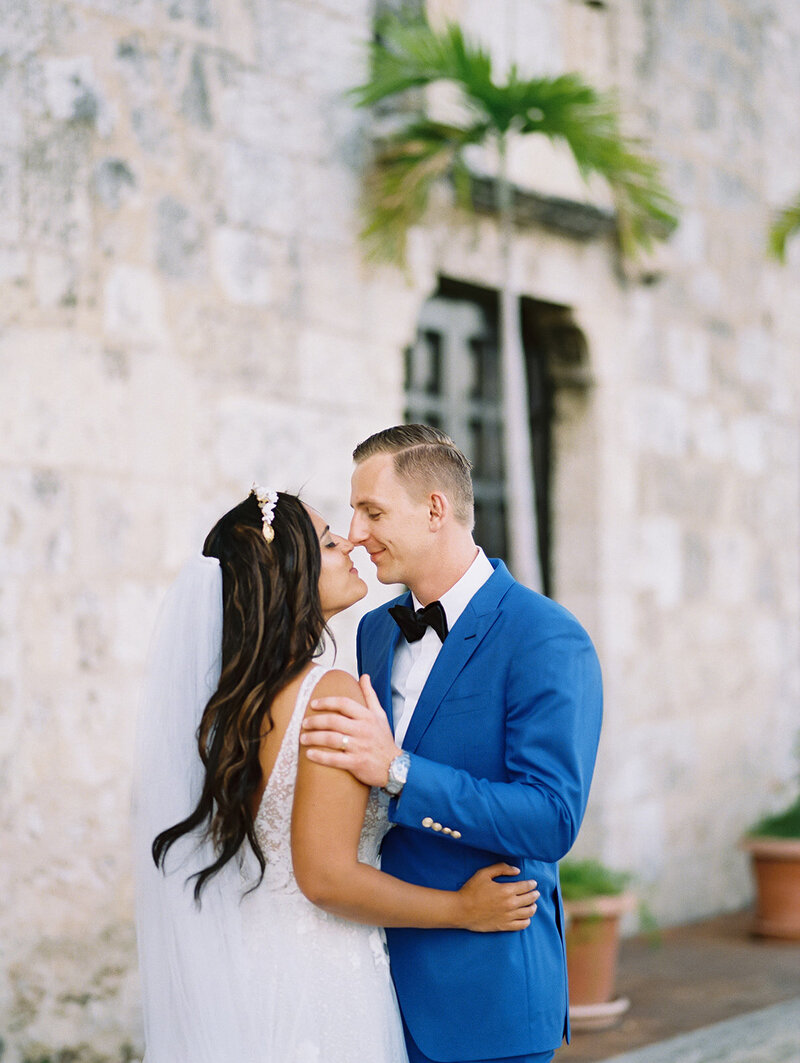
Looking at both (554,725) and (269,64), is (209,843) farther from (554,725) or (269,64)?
(269,64)

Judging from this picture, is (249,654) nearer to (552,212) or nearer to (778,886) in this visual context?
(552,212)

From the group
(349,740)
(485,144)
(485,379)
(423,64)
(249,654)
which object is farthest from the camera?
(485,379)

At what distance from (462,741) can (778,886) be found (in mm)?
4942

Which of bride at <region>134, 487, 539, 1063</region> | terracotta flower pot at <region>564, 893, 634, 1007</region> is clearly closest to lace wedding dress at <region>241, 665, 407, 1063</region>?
bride at <region>134, 487, 539, 1063</region>

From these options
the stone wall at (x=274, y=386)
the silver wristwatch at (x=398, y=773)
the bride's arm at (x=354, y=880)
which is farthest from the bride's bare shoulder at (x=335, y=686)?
the stone wall at (x=274, y=386)

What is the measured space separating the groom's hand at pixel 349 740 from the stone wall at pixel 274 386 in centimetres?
229

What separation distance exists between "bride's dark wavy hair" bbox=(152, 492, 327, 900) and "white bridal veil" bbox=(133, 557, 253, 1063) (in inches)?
1.5

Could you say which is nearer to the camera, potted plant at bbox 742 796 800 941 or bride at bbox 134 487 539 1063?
bride at bbox 134 487 539 1063

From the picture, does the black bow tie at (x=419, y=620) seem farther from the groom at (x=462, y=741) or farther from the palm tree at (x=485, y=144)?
the palm tree at (x=485, y=144)

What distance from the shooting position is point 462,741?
7.47 ft

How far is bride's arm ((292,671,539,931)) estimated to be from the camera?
2.13 metres

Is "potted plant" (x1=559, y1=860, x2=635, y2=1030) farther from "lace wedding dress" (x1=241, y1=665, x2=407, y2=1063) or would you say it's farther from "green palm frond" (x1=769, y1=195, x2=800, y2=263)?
"green palm frond" (x1=769, y1=195, x2=800, y2=263)

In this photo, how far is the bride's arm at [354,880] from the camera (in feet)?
7.00

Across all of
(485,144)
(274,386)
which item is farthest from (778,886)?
(485,144)
